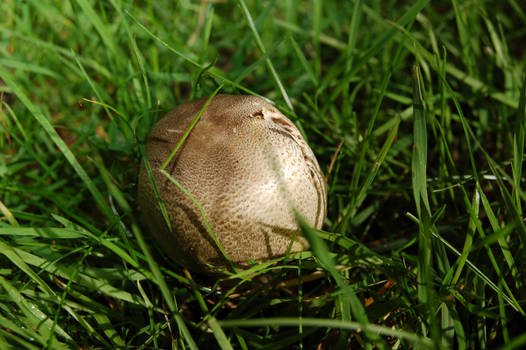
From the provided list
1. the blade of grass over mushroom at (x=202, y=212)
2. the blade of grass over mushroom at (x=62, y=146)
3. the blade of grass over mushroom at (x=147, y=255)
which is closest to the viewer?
the blade of grass over mushroom at (x=147, y=255)

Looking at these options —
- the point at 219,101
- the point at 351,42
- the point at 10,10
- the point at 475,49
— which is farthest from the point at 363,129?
the point at 10,10

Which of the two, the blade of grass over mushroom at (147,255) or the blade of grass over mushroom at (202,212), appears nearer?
the blade of grass over mushroom at (147,255)

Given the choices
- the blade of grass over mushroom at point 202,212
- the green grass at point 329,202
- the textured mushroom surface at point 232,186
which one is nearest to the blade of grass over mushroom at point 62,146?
the green grass at point 329,202

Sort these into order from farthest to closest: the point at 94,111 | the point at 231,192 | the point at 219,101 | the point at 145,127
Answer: the point at 94,111 → the point at 145,127 → the point at 219,101 → the point at 231,192

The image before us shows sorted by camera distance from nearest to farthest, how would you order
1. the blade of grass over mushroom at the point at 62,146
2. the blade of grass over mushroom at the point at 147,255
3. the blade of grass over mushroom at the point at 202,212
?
the blade of grass over mushroom at the point at 147,255 → the blade of grass over mushroom at the point at 202,212 → the blade of grass over mushroom at the point at 62,146

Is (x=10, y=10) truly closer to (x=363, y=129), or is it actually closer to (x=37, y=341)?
(x=37, y=341)

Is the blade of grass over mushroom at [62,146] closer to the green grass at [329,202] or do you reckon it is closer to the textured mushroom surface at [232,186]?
Result: the green grass at [329,202]

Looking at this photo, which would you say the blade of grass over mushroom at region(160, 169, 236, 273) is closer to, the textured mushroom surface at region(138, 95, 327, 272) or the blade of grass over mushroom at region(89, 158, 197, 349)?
the textured mushroom surface at region(138, 95, 327, 272)
